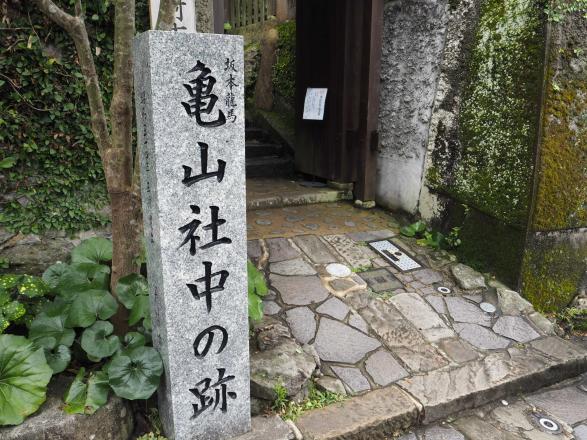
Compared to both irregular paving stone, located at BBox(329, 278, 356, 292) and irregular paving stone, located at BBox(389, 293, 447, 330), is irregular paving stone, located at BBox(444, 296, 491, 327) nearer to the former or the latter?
irregular paving stone, located at BBox(389, 293, 447, 330)

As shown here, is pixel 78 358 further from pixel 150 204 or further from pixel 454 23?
pixel 454 23

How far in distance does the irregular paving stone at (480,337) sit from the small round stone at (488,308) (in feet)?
0.82

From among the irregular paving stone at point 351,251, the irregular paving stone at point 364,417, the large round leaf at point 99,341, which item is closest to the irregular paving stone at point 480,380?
the irregular paving stone at point 364,417

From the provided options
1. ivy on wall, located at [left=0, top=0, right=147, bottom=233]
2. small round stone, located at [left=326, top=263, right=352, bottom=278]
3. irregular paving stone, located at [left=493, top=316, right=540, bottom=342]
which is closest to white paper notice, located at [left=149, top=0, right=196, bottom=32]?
ivy on wall, located at [left=0, top=0, right=147, bottom=233]

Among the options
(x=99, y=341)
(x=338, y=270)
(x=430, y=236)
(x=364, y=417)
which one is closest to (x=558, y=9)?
(x=430, y=236)

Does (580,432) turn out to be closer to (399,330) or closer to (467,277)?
(399,330)

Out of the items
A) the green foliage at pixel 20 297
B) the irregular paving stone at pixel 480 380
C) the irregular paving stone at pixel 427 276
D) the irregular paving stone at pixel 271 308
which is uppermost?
the green foliage at pixel 20 297

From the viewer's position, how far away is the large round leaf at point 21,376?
2375mm

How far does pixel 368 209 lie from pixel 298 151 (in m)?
1.63

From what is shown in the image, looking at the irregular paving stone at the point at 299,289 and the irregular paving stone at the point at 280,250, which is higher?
the irregular paving stone at the point at 280,250

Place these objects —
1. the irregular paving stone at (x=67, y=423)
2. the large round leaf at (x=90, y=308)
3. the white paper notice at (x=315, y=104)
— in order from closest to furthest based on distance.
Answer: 1. the irregular paving stone at (x=67, y=423)
2. the large round leaf at (x=90, y=308)
3. the white paper notice at (x=315, y=104)

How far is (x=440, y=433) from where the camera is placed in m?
3.09

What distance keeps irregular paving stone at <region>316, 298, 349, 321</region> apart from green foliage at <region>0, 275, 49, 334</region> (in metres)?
2.12

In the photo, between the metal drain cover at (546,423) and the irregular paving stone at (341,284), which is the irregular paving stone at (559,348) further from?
the irregular paving stone at (341,284)
